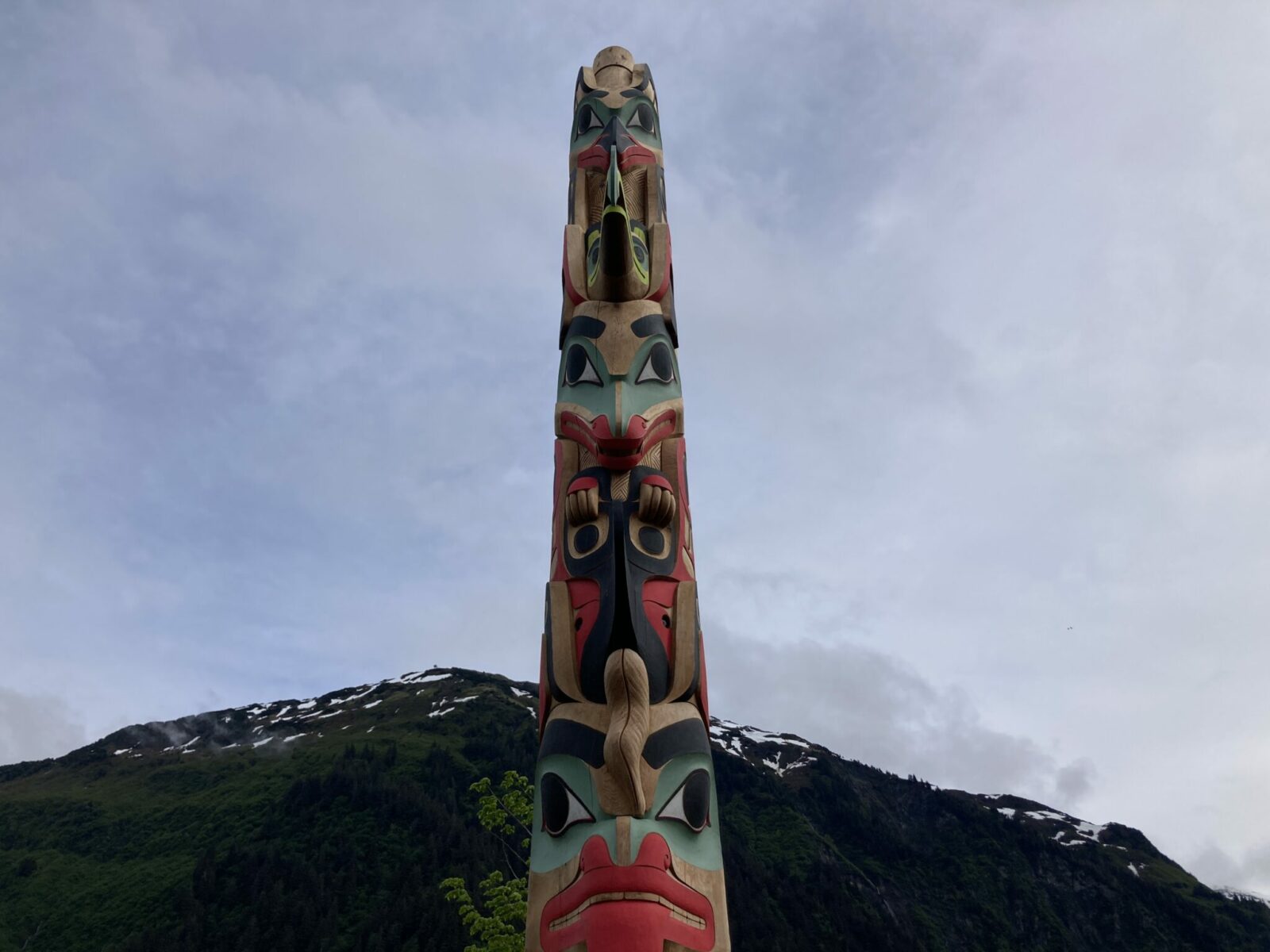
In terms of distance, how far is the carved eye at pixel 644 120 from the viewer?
12.8m

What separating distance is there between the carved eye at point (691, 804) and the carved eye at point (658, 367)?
3.91 meters

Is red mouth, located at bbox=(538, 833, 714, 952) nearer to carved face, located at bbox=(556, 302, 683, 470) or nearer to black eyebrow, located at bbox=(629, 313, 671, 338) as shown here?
carved face, located at bbox=(556, 302, 683, 470)

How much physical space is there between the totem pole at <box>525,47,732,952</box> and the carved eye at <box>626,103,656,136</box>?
9.02ft

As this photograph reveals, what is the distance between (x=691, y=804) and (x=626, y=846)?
698 millimetres

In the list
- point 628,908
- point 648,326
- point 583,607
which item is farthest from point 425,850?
point 628,908

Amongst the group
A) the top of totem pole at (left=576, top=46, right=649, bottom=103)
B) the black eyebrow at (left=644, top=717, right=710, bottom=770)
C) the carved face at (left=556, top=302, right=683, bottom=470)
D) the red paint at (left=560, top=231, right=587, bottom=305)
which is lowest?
the black eyebrow at (left=644, top=717, right=710, bottom=770)

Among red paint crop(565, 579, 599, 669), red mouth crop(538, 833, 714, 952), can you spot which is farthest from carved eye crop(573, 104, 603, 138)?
red mouth crop(538, 833, 714, 952)

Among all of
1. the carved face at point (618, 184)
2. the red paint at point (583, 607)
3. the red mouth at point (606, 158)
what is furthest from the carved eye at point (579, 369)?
the red mouth at point (606, 158)

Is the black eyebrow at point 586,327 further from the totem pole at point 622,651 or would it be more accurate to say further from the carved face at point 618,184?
the carved face at point 618,184

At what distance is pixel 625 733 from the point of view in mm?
6660

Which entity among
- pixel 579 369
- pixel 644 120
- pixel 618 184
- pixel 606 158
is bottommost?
pixel 579 369

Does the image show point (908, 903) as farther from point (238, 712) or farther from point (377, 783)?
point (238, 712)

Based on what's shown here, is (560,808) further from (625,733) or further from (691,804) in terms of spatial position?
(691,804)

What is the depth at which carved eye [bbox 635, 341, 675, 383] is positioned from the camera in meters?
9.18
